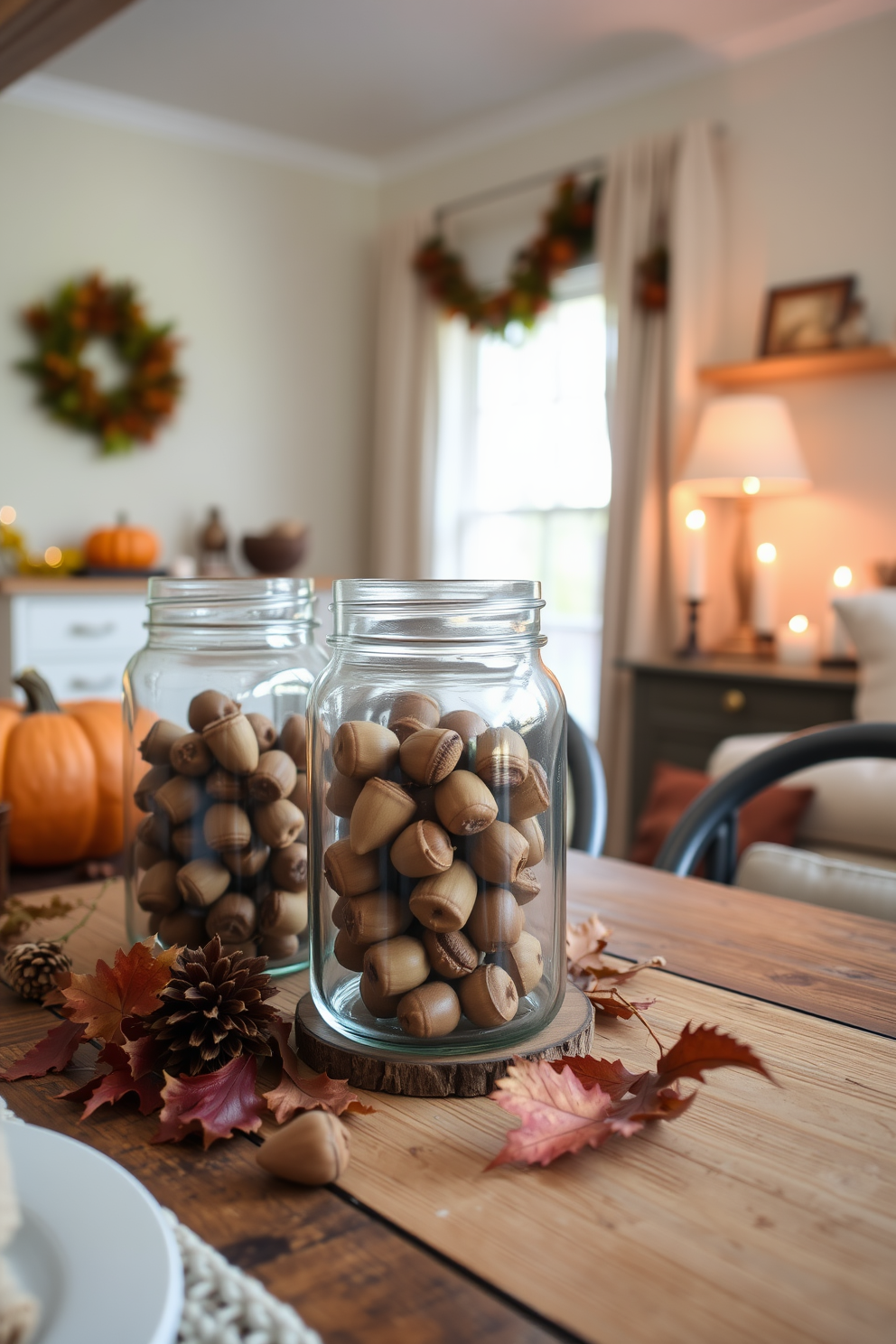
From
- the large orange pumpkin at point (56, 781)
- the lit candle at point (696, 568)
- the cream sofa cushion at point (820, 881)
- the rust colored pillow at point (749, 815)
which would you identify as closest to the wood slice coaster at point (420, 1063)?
the cream sofa cushion at point (820, 881)

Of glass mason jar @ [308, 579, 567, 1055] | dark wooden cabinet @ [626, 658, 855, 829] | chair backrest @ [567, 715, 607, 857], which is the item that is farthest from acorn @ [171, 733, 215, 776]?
dark wooden cabinet @ [626, 658, 855, 829]

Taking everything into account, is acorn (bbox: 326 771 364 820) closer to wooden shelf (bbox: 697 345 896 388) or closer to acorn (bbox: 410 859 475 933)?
acorn (bbox: 410 859 475 933)

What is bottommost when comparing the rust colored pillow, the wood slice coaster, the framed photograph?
the rust colored pillow

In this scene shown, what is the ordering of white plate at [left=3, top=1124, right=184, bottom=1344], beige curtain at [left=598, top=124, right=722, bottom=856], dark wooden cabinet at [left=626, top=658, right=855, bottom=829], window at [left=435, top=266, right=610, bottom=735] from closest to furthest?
white plate at [left=3, top=1124, right=184, bottom=1344], dark wooden cabinet at [left=626, top=658, right=855, bottom=829], beige curtain at [left=598, top=124, right=722, bottom=856], window at [left=435, top=266, right=610, bottom=735]

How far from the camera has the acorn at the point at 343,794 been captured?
59 cm

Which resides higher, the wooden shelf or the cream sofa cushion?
the wooden shelf

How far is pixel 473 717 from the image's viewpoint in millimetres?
593

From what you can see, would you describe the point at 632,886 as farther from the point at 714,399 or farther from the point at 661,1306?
the point at 714,399

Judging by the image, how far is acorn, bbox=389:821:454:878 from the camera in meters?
0.56

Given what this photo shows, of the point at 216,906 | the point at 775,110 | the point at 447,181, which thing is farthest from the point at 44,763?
the point at 447,181

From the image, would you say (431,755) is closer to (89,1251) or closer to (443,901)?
(443,901)

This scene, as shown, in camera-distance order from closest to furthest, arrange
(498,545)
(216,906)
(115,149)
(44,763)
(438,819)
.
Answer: (438,819), (216,906), (44,763), (115,149), (498,545)

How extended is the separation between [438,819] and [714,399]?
3.49m

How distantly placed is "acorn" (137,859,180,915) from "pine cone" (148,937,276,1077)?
13cm
